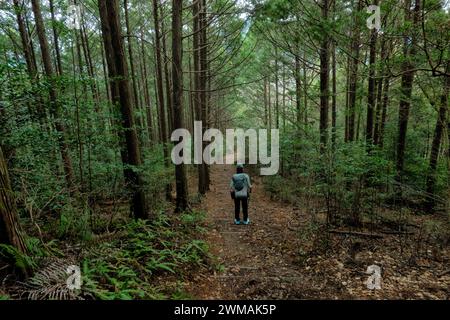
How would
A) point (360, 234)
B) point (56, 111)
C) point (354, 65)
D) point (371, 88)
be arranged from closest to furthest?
point (56, 111) → point (360, 234) → point (371, 88) → point (354, 65)

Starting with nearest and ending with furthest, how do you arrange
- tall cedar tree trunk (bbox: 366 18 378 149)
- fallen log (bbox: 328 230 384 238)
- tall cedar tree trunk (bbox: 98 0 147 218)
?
tall cedar tree trunk (bbox: 98 0 147 218), fallen log (bbox: 328 230 384 238), tall cedar tree trunk (bbox: 366 18 378 149)

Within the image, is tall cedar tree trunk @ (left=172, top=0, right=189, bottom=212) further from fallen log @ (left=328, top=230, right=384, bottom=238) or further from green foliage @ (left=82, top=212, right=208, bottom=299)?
fallen log @ (left=328, top=230, right=384, bottom=238)

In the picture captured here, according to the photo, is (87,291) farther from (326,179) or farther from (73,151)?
(326,179)

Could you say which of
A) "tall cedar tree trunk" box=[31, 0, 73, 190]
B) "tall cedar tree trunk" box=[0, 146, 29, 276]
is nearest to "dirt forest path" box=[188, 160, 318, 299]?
"tall cedar tree trunk" box=[0, 146, 29, 276]

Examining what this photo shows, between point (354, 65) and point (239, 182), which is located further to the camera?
point (354, 65)

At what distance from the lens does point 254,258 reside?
213 inches

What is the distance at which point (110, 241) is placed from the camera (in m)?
4.91

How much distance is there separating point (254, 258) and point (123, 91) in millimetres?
4896

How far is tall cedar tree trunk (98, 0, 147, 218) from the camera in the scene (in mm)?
5434

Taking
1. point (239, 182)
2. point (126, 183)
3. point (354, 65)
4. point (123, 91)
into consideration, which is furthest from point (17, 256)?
point (354, 65)

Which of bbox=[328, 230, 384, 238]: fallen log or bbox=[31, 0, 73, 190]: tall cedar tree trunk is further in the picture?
bbox=[328, 230, 384, 238]: fallen log

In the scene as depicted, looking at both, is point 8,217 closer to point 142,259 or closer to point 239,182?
point 142,259

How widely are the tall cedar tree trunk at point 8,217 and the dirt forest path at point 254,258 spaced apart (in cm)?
260

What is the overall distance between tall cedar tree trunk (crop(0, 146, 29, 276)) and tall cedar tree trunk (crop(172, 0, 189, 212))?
494 cm
